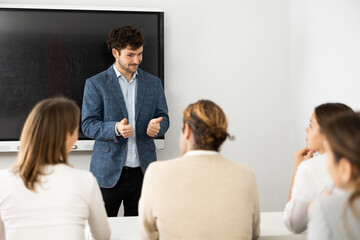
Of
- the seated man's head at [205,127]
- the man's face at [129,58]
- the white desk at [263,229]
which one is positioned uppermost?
the man's face at [129,58]

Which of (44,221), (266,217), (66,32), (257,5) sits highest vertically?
(257,5)

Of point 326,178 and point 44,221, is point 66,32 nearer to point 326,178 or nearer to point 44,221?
point 44,221

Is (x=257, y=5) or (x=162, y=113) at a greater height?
(x=257, y=5)

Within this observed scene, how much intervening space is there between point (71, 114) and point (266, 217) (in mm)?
1108

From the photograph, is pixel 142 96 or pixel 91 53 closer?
pixel 142 96

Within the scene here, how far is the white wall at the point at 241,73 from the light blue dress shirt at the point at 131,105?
2.20ft

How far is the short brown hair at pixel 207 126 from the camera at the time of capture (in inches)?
62.4

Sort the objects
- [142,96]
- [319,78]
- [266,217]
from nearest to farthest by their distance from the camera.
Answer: [266,217] < [142,96] < [319,78]

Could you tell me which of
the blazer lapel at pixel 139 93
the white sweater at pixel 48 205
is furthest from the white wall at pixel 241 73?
the white sweater at pixel 48 205

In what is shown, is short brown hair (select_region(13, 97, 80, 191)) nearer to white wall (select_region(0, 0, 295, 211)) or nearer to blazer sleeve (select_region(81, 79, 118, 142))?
blazer sleeve (select_region(81, 79, 118, 142))

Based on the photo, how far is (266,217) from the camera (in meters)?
2.06

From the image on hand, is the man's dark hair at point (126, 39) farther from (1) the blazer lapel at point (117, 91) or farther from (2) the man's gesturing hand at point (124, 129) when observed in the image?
(2) the man's gesturing hand at point (124, 129)

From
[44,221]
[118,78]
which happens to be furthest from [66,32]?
[44,221]

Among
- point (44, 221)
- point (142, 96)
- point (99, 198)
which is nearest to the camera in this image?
point (44, 221)
